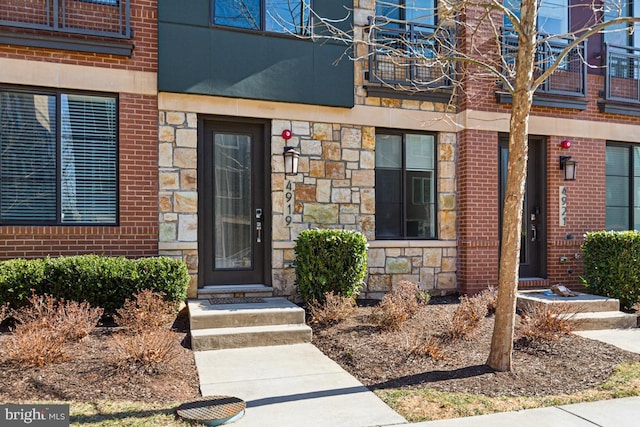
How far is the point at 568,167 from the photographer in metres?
8.47

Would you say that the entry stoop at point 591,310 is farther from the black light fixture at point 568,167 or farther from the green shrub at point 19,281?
the green shrub at point 19,281

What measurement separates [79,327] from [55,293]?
94 centimetres

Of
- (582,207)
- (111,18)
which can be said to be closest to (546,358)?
(582,207)

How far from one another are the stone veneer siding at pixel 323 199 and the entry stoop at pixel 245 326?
1101 millimetres

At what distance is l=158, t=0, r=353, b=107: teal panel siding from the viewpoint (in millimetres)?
6805

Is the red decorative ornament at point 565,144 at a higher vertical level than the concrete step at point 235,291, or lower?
higher

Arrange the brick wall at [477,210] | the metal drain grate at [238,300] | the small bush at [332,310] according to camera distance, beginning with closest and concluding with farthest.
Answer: the small bush at [332,310], the metal drain grate at [238,300], the brick wall at [477,210]

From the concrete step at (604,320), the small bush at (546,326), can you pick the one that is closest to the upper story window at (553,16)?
the concrete step at (604,320)

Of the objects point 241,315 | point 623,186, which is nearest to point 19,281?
point 241,315

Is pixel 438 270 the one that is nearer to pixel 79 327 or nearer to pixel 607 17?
pixel 79 327

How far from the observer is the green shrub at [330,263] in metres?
6.53

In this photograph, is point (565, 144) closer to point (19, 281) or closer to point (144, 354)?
point (144, 354)

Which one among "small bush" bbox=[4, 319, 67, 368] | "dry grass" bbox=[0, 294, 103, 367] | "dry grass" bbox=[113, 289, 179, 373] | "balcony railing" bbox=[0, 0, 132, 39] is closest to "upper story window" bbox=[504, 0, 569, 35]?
"balcony railing" bbox=[0, 0, 132, 39]

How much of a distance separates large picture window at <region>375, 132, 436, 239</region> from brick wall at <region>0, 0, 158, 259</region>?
350 cm
